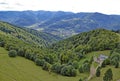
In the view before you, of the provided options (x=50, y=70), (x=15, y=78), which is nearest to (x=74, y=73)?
(x=50, y=70)

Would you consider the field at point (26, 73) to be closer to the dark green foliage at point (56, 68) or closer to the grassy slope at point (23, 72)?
the grassy slope at point (23, 72)

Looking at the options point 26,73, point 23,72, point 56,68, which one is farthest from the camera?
point 56,68

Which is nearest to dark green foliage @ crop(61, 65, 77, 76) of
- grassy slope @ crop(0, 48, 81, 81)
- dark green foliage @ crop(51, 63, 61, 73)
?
dark green foliage @ crop(51, 63, 61, 73)

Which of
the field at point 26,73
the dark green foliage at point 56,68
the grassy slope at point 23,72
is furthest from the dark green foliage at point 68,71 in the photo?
the grassy slope at point 23,72

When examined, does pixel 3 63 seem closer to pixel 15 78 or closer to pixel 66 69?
pixel 15 78

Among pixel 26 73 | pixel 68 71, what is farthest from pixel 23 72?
pixel 68 71

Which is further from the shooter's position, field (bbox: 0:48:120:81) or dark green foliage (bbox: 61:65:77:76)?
dark green foliage (bbox: 61:65:77:76)

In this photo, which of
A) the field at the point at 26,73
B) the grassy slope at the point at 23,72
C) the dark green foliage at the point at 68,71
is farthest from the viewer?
the dark green foliage at the point at 68,71

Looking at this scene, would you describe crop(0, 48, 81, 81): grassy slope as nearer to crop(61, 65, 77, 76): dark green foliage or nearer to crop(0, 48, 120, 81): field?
crop(0, 48, 120, 81): field

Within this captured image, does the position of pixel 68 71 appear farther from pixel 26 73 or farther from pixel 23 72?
pixel 23 72

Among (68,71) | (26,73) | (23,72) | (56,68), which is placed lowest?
(56,68)

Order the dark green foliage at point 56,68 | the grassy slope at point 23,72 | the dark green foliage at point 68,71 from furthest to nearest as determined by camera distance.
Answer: the dark green foliage at point 56,68, the dark green foliage at point 68,71, the grassy slope at point 23,72
